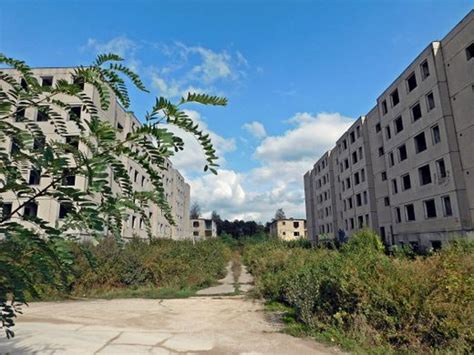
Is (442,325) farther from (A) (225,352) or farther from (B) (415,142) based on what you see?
(B) (415,142)

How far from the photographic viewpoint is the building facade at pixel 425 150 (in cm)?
2105

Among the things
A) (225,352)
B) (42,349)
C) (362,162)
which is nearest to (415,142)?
(362,162)

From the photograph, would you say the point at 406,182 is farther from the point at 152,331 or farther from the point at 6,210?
the point at 6,210

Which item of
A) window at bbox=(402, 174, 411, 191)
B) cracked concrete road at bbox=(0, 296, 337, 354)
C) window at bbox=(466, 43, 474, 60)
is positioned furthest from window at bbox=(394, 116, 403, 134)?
cracked concrete road at bbox=(0, 296, 337, 354)

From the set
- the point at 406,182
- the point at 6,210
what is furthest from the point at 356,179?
the point at 6,210

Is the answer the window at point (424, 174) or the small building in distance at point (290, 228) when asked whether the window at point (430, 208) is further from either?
the small building in distance at point (290, 228)

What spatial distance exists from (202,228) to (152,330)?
7731 centimetres

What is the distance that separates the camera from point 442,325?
17.2ft

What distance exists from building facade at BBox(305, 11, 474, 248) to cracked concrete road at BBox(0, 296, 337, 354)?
18.4m

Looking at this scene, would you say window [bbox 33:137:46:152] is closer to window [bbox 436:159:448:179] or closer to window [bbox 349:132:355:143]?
window [bbox 436:159:448:179]

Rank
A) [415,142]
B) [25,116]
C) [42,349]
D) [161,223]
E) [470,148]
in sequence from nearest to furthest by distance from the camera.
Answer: [25,116], [42,349], [470,148], [415,142], [161,223]

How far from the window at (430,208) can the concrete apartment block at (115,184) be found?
1936 cm

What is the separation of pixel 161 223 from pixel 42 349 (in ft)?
124

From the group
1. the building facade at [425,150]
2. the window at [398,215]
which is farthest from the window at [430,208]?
the window at [398,215]
